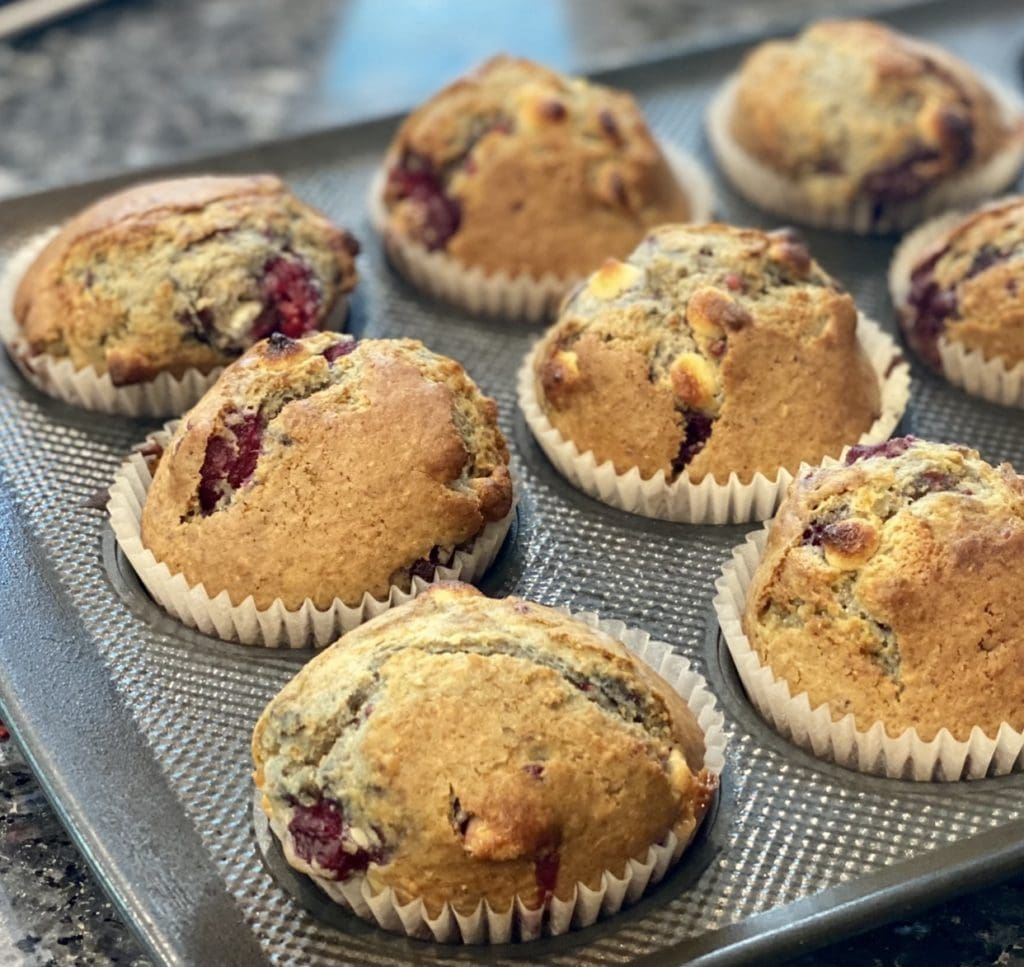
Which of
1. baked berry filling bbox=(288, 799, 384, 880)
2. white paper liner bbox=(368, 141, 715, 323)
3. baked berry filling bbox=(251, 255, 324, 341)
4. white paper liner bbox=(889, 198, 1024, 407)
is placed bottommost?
white paper liner bbox=(889, 198, 1024, 407)

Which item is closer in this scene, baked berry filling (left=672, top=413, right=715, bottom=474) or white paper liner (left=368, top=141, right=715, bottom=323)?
baked berry filling (left=672, top=413, right=715, bottom=474)

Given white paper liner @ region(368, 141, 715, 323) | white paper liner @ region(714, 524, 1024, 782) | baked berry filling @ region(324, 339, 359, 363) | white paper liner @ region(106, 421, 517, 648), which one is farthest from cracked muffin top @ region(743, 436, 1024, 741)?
white paper liner @ region(368, 141, 715, 323)

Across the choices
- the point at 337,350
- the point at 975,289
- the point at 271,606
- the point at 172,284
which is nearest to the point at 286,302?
the point at 172,284

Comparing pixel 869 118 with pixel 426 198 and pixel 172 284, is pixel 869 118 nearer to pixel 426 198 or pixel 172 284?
pixel 426 198

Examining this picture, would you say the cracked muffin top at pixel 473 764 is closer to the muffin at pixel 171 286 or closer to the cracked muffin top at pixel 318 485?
the cracked muffin top at pixel 318 485

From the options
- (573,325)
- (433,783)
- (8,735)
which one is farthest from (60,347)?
(433,783)

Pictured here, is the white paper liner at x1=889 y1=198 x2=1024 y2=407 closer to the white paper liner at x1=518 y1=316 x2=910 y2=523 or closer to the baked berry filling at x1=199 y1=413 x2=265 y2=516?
the white paper liner at x1=518 y1=316 x2=910 y2=523
